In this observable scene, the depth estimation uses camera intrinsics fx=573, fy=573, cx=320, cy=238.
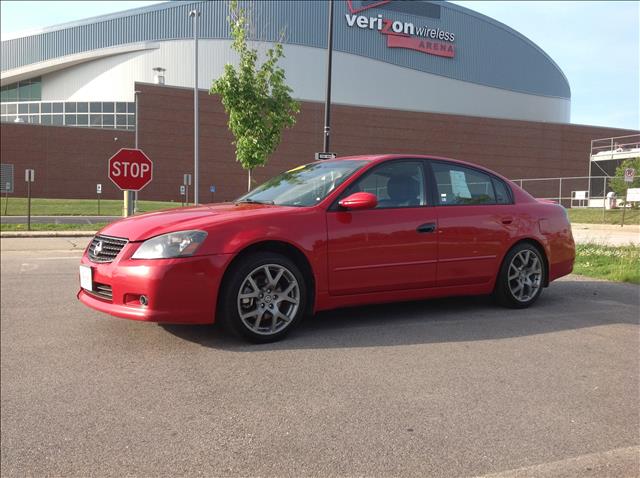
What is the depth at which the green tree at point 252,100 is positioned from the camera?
57.1ft

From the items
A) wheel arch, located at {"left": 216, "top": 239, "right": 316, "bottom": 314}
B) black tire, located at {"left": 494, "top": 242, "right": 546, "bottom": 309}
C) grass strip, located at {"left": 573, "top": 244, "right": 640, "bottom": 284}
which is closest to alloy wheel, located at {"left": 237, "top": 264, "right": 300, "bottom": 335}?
wheel arch, located at {"left": 216, "top": 239, "right": 316, "bottom": 314}

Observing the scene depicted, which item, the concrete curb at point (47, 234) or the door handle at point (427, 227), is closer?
the door handle at point (427, 227)

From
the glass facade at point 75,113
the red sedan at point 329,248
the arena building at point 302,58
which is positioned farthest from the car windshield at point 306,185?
the glass facade at point 75,113

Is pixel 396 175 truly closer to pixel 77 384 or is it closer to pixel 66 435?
pixel 77 384

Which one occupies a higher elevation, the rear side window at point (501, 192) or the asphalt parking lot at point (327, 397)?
the rear side window at point (501, 192)

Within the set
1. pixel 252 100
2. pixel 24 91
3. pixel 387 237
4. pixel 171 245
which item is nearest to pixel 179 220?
pixel 171 245

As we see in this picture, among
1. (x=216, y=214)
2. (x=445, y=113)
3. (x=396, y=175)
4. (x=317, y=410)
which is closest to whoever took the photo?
(x=317, y=410)

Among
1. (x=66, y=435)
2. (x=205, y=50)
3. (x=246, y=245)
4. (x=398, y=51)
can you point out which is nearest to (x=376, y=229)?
(x=246, y=245)

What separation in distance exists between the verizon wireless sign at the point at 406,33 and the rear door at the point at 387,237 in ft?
171

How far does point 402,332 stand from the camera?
5.04 metres

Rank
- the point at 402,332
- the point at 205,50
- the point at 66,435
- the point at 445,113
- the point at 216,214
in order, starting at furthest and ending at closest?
the point at 445,113
the point at 205,50
the point at 402,332
the point at 216,214
the point at 66,435

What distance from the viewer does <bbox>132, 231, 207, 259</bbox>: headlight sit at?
4.26m

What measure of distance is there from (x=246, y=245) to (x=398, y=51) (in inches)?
2177

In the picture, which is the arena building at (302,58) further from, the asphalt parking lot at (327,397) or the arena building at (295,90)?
the asphalt parking lot at (327,397)
